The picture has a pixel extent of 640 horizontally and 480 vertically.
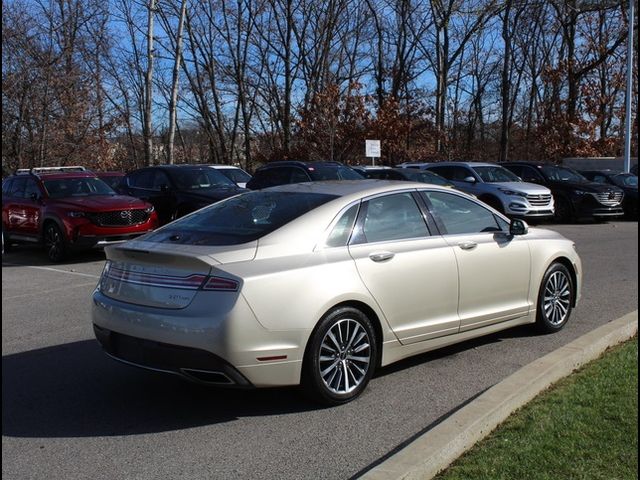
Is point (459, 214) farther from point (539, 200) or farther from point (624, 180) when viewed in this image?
point (624, 180)

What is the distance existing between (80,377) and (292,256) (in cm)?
218

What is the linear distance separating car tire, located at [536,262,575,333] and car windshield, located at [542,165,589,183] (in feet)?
48.1

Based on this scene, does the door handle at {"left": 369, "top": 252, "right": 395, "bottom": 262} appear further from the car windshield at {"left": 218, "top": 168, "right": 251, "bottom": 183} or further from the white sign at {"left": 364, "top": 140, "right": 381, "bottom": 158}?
the white sign at {"left": 364, "top": 140, "right": 381, "bottom": 158}

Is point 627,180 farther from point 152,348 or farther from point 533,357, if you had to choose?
point 152,348

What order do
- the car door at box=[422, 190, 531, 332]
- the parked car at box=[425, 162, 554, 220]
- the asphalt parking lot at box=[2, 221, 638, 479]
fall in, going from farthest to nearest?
the parked car at box=[425, 162, 554, 220], the car door at box=[422, 190, 531, 332], the asphalt parking lot at box=[2, 221, 638, 479]

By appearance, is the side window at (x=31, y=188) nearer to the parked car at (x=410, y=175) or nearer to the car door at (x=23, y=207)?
the car door at (x=23, y=207)

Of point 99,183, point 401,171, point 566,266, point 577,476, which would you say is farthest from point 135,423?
point 401,171

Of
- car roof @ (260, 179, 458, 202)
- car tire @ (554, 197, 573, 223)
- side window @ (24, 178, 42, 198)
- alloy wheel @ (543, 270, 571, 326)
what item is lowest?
alloy wheel @ (543, 270, 571, 326)

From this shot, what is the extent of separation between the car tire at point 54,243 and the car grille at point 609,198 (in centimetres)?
1469

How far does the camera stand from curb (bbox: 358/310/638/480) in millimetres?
3438

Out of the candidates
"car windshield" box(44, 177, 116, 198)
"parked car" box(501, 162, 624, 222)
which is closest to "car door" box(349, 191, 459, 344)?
"car windshield" box(44, 177, 116, 198)

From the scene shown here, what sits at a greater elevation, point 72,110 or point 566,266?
point 72,110

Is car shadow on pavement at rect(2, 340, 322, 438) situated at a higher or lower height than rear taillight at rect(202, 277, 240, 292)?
lower

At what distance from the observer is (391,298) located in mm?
4969
